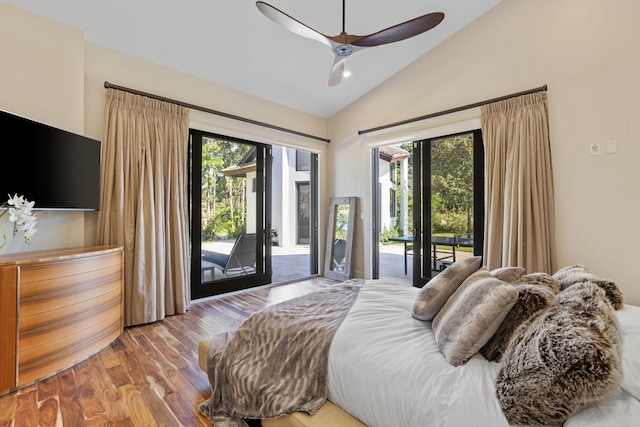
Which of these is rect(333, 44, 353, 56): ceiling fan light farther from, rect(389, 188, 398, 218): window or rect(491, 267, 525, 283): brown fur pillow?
rect(389, 188, 398, 218): window

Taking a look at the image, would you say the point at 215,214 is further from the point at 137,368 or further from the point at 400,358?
the point at 400,358

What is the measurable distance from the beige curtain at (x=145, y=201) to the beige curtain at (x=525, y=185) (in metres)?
3.67

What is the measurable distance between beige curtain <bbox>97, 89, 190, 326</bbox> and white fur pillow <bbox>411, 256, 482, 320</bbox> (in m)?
2.73

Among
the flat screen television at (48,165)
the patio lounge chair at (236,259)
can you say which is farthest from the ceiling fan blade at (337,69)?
the patio lounge chair at (236,259)

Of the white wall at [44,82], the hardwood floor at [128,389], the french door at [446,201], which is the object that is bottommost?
the hardwood floor at [128,389]

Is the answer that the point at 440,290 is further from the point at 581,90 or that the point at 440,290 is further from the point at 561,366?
the point at 581,90

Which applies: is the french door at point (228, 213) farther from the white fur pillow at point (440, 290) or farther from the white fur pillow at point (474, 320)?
the white fur pillow at point (474, 320)

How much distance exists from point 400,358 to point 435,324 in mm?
359

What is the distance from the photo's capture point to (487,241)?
3322 mm

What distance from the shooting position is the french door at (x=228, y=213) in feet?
12.2

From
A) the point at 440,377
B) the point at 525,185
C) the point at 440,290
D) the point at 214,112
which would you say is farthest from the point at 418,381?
the point at 214,112

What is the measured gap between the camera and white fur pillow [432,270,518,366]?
1224 mm

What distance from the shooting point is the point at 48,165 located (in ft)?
7.95

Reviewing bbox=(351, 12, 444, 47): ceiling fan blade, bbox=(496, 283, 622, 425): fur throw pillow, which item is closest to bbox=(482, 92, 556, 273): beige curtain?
bbox=(351, 12, 444, 47): ceiling fan blade
